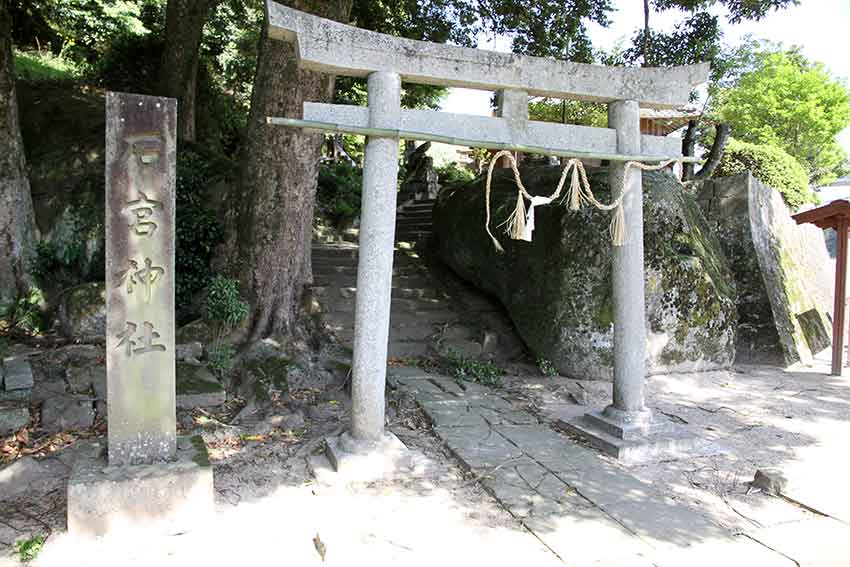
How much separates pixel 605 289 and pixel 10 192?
8170mm

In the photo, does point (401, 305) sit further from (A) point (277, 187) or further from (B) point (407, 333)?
(A) point (277, 187)

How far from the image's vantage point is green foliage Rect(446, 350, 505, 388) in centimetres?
746

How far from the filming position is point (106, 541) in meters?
3.58

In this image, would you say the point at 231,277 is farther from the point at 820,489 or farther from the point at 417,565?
the point at 820,489

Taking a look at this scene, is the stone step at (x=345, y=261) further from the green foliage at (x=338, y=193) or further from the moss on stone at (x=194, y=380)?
the moss on stone at (x=194, y=380)

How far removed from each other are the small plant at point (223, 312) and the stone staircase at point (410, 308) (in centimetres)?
140

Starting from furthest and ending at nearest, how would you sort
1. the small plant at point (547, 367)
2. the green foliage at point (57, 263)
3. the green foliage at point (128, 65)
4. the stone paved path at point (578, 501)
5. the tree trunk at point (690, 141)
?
1. the green foliage at point (128, 65)
2. the tree trunk at point (690, 141)
3. the green foliage at point (57, 263)
4. the small plant at point (547, 367)
5. the stone paved path at point (578, 501)

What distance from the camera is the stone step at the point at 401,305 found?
9.06 meters

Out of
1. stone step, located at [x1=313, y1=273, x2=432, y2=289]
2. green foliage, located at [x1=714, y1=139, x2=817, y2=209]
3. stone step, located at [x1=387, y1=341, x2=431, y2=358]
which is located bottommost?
stone step, located at [x1=387, y1=341, x2=431, y2=358]

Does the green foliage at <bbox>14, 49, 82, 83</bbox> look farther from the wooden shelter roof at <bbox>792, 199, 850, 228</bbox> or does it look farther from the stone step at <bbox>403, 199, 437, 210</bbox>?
the wooden shelter roof at <bbox>792, 199, 850, 228</bbox>

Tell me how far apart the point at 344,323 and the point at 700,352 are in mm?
5000

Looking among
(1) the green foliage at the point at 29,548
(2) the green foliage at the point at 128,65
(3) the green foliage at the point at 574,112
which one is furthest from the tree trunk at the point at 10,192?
(3) the green foliage at the point at 574,112

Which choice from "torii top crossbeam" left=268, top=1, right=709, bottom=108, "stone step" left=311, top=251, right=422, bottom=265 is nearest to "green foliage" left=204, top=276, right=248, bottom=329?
Answer: "torii top crossbeam" left=268, top=1, right=709, bottom=108

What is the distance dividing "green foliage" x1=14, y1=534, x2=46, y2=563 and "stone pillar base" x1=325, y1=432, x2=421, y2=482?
192cm
